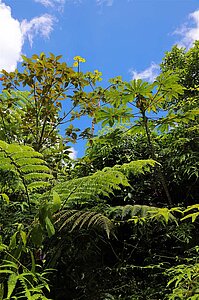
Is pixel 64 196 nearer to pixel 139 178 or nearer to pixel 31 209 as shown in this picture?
pixel 31 209

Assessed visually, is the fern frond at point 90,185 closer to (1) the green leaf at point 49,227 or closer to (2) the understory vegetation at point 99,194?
(2) the understory vegetation at point 99,194

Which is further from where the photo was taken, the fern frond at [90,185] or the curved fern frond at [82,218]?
the fern frond at [90,185]

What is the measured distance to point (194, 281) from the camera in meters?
1.31

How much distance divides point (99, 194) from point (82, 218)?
2.12 feet

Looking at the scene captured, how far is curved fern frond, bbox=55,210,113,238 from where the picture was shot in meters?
1.51

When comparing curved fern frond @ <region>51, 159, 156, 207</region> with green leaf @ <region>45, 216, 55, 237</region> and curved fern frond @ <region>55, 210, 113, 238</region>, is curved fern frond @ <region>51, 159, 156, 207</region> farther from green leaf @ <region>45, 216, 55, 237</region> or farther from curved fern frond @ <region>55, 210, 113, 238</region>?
green leaf @ <region>45, 216, 55, 237</region>

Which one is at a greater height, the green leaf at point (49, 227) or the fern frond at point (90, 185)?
the fern frond at point (90, 185)

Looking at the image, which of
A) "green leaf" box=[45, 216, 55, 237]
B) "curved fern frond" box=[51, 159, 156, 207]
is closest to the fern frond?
"curved fern frond" box=[51, 159, 156, 207]

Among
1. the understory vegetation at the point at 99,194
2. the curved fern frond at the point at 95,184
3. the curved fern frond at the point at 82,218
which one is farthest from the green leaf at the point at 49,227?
the curved fern frond at the point at 95,184

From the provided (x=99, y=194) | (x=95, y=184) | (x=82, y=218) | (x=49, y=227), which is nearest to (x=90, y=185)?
(x=95, y=184)

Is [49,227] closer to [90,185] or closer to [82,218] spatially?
[82,218]

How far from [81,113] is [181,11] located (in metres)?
1.45

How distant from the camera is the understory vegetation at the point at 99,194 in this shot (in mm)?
1597

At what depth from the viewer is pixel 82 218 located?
1.57 meters
